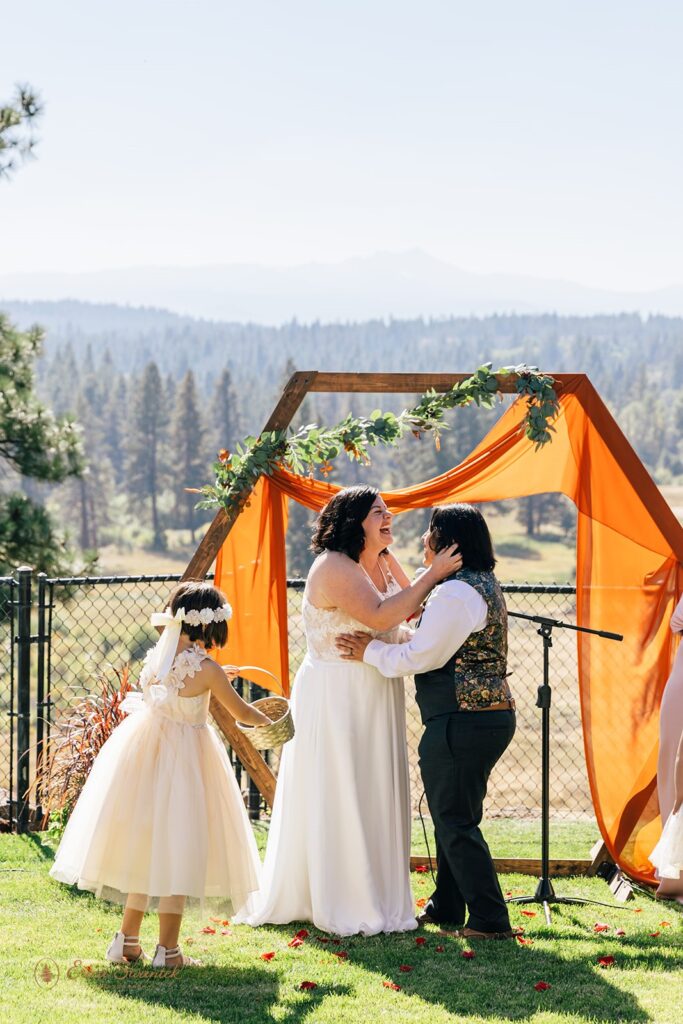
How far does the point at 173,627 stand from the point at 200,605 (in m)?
0.14

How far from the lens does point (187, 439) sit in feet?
301

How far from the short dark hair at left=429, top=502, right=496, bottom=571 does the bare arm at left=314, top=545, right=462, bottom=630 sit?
4 cm

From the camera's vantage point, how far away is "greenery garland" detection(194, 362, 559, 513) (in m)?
6.51

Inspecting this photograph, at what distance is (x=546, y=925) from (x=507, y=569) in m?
73.7

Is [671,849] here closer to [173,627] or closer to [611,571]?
[611,571]

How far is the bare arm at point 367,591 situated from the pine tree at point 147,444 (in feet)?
298

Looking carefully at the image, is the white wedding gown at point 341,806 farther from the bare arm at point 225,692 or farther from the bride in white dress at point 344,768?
the bare arm at point 225,692

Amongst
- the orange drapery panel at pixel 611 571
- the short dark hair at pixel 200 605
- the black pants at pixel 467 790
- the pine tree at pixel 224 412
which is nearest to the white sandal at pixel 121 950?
the short dark hair at pixel 200 605

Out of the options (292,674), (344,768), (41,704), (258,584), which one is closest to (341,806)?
(344,768)

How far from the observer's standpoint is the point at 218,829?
5.06 metres

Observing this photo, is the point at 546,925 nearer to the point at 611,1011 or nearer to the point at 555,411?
the point at 611,1011

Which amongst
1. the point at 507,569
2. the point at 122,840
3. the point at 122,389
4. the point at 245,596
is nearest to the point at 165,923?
the point at 122,840

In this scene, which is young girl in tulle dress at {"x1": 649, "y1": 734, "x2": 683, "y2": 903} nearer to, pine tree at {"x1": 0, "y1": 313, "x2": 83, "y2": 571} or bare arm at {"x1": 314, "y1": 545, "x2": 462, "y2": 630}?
bare arm at {"x1": 314, "y1": 545, "x2": 462, "y2": 630}

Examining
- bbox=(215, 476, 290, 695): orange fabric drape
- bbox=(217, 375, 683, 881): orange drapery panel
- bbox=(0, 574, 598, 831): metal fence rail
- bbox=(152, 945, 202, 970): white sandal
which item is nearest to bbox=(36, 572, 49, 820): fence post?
bbox=(0, 574, 598, 831): metal fence rail
